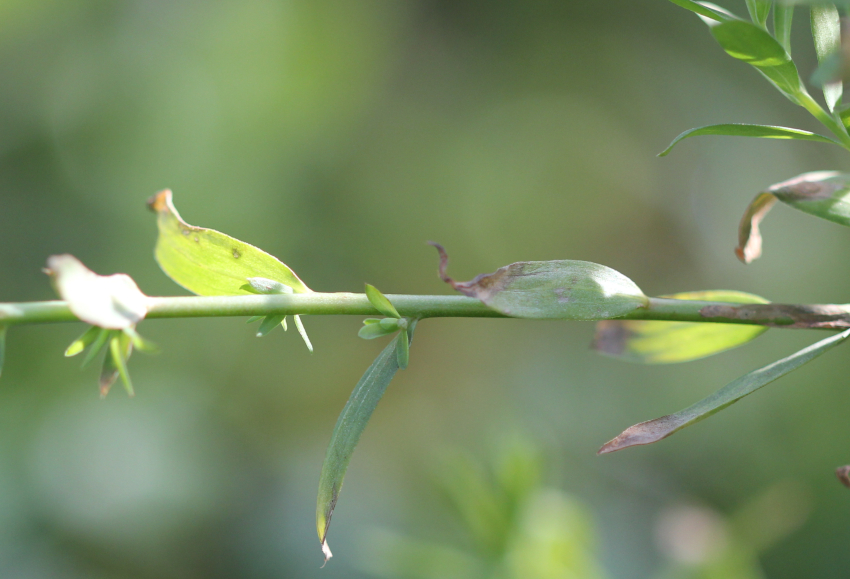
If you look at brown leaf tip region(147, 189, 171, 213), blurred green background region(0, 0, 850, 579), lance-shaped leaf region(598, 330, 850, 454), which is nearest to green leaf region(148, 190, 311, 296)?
brown leaf tip region(147, 189, 171, 213)

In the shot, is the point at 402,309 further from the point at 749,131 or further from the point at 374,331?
the point at 749,131

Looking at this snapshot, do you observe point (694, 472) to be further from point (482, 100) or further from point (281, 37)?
point (281, 37)

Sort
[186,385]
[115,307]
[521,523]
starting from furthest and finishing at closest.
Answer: [186,385]
[521,523]
[115,307]

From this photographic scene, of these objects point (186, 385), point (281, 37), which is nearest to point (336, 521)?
point (186, 385)

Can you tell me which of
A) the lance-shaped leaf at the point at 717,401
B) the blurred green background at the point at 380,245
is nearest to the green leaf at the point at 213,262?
the lance-shaped leaf at the point at 717,401

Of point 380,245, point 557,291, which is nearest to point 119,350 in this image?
point 557,291

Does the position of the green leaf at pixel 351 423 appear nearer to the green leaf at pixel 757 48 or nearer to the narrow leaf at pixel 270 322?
the narrow leaf at pixel 270 322
